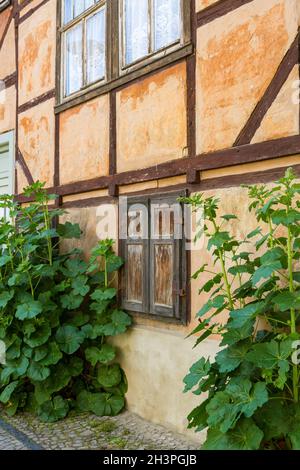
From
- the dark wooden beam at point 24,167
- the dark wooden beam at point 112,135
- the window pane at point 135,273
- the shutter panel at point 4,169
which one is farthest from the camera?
the shutter panel at point 4,169

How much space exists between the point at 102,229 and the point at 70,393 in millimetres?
1361

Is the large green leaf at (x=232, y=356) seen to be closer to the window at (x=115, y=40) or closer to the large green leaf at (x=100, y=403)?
the large green leaf at (x=100, y=403)

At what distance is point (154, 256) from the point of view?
3727mm

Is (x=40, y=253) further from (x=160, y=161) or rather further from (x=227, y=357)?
(x=227, y=357)

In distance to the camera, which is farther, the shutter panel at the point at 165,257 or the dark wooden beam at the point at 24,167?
the dark wooden beam at the point at 24,167

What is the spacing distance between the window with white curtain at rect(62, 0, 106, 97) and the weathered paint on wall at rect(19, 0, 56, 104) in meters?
0.22

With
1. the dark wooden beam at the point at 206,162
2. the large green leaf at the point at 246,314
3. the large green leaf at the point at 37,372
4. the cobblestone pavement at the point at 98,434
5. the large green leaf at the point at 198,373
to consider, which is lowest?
the cobblestone pavement at the point at 98,434

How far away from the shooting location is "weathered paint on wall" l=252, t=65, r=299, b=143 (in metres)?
2.75

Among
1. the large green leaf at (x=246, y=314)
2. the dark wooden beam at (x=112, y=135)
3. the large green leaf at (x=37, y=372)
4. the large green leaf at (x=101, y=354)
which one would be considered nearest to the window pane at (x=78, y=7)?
the dark wooden beam at (x=112, y=135)

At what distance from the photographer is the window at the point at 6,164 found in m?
5.88

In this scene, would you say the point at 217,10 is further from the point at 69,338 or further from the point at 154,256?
the point at 69,338

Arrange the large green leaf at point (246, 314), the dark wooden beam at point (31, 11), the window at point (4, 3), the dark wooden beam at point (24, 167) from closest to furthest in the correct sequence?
the large green leaf at point (246, 314) < the dark wooden beam at point (31, 11) < the dark wooden beam at point (24, 167) < the window at point (4, 3)

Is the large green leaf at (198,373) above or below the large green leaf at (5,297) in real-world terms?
below

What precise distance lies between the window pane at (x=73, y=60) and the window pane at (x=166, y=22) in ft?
3.71
